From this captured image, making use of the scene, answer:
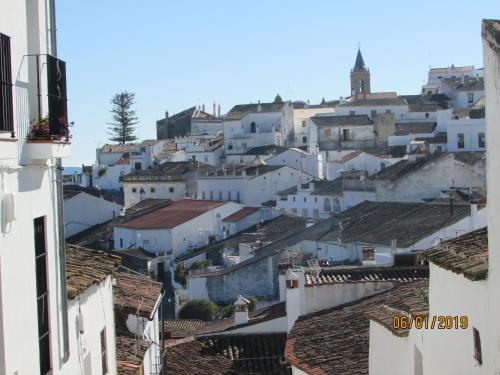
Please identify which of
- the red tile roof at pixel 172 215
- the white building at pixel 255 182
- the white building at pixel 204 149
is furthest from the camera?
the white building at pixel 204 149

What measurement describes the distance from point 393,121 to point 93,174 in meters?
30.1

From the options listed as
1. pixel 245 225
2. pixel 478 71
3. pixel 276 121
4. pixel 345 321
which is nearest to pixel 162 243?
pixel 245 225

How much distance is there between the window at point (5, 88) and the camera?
25.8ft

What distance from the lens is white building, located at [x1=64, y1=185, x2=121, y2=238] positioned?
73.6 m

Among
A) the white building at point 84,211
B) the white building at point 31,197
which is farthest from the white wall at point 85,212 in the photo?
the white building at point 31,197

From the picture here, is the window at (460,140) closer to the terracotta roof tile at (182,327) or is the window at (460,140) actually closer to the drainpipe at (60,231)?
the terracotta roof tile at (182,327)

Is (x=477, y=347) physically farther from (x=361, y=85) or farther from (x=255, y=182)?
(x=361, y=85)

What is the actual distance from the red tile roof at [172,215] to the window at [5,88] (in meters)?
52.8

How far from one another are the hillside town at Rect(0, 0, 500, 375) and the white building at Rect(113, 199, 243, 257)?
0.40 ft

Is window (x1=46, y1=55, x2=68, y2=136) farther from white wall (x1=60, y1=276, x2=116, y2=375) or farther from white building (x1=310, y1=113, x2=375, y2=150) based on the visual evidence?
white building (x1=310, y1=113, x2=375, y2=150)

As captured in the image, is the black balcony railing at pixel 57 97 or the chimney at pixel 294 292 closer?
the black balcony railing at pixel 57 97

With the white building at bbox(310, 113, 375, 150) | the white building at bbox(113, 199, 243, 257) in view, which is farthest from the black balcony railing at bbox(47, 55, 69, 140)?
the white building at bbox(310, 113, 375, 150)

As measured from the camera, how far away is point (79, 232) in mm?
73500
